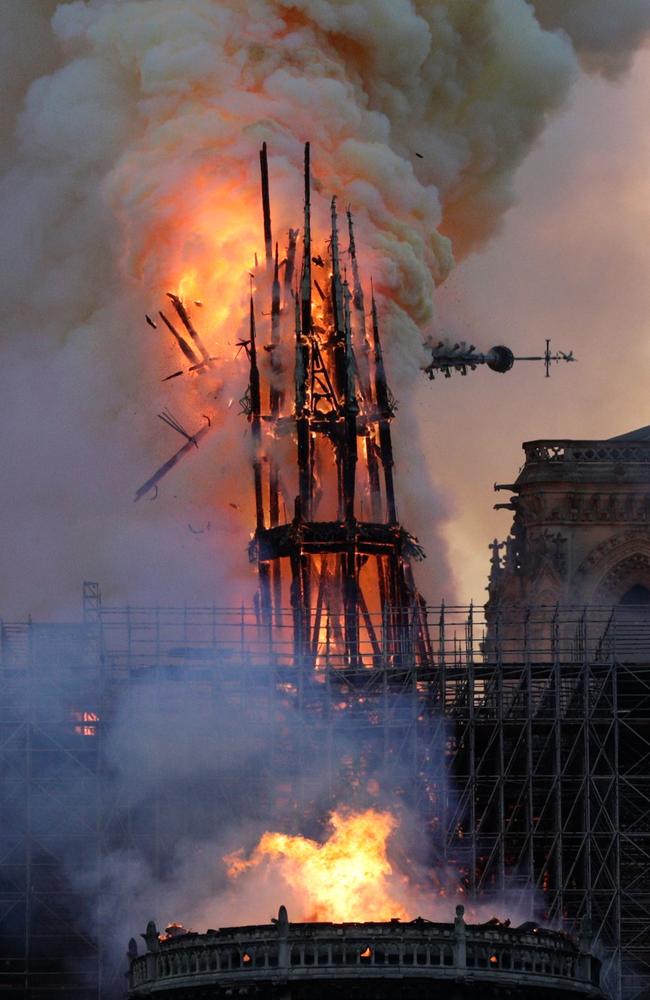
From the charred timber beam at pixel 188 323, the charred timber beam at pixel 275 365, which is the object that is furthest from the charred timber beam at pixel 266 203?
the charred timber beam at pixel 188 323

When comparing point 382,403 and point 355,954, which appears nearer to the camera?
point 355,954

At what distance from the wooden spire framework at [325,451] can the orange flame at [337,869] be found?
15.9 metres

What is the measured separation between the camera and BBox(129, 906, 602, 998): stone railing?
77250 mm

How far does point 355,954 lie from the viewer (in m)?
77.3

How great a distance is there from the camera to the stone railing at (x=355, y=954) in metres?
77.2

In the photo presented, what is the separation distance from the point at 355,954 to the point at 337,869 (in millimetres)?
9413

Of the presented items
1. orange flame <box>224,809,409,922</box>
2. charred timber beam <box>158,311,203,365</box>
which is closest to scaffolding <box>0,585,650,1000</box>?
orange flame <box>224,809,409,922</box>

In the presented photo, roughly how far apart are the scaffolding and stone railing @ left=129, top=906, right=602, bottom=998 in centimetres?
1734

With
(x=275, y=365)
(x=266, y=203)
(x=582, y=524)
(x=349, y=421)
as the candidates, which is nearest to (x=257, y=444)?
(x=275, y=365)

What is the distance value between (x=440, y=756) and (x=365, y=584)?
46.9 ft

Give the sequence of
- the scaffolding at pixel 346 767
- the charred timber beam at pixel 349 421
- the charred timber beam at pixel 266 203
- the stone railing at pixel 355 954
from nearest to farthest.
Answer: the stone railing at pixel 355 954
the scaffolding at pixel 346 767
the charred timber beam at pixel 349 421
the charred timber beam at pixel 266 203

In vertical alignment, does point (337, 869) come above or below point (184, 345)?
below

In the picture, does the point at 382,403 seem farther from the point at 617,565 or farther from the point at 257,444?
the point at 617,565

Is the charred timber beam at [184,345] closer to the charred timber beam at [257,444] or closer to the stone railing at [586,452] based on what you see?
the charred timber beam at [257,444]
